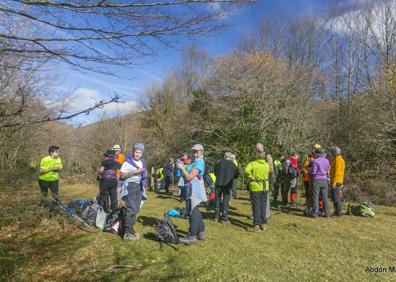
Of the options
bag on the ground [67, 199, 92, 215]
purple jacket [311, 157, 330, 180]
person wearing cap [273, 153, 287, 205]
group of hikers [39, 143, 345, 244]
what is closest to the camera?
group of hikers [39, 143, 345, 244]

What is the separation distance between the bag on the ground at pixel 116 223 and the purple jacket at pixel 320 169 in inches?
186

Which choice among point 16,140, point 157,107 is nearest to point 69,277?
point 16,140

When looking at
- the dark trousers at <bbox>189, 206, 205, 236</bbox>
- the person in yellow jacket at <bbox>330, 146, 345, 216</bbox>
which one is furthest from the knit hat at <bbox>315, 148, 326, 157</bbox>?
the dark trousers at <bbox>189, 206, 205, 236</bbox>

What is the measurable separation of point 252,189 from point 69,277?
12.6 feet

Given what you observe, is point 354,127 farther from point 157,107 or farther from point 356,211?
point 157,107

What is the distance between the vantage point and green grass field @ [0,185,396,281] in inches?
175

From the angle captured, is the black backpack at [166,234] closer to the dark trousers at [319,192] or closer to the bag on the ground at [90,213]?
the bag on the ground at [90,213]

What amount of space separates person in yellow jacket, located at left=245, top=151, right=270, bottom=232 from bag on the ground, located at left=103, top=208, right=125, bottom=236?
2.67m

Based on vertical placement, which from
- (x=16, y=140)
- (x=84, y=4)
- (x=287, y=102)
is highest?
(x=287, y=102)

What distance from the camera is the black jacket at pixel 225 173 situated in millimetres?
7523

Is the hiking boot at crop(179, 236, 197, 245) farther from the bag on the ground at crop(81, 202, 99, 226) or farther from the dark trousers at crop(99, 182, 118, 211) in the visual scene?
the dark trousers at crop(99, 182, 118, 211)

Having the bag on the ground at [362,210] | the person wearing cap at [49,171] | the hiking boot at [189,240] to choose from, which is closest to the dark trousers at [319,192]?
the bag on the ground at [362,210]

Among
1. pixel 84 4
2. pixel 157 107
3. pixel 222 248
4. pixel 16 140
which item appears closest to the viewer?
pixel 84 4

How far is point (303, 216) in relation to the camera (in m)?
8.35
